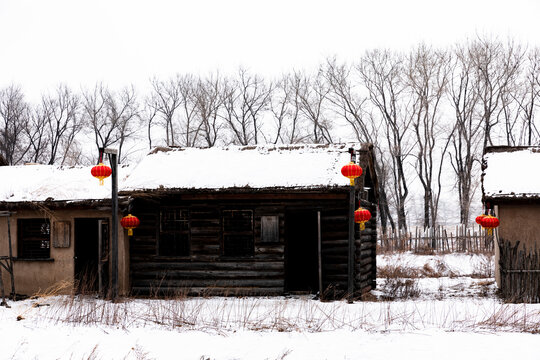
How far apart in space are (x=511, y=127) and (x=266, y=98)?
1773 cm

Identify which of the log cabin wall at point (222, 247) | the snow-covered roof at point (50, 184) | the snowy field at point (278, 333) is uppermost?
the snow-covered roof at point (50, 184)

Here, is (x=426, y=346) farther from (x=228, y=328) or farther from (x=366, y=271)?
(x=366, y=271)

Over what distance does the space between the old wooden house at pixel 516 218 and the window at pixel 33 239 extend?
1232cm

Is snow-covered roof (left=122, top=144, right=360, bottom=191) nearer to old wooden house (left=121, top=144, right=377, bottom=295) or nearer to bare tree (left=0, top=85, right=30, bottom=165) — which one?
old wooden house (left=121, top=144, right=377, bottom=295)

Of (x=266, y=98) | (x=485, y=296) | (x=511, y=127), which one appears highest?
(x=266, y=98)

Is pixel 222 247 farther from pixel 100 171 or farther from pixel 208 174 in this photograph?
pixel 100 171

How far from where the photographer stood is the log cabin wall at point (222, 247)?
54.3ft

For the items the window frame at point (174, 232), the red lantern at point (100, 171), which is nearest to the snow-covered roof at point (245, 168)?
the window frame at point (174, 232)

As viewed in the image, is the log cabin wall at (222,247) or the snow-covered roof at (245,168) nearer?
the snow-covered roof at (245,168)

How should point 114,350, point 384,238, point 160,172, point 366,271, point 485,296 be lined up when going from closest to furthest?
point 114,350 → point 485,296 → point 160,172 → point 366,271 → point 384,238

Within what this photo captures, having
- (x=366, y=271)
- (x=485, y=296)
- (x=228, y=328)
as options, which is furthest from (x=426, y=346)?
(x=366, y=271)

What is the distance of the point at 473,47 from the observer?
1490 inches

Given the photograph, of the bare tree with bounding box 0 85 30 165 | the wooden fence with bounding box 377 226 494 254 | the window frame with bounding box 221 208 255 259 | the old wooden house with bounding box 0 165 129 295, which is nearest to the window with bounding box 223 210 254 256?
the window frame with bounding box 221 208 255 259

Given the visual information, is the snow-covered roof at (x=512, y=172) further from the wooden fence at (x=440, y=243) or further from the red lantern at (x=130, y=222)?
the wooden fence at (x=440, y=243)
